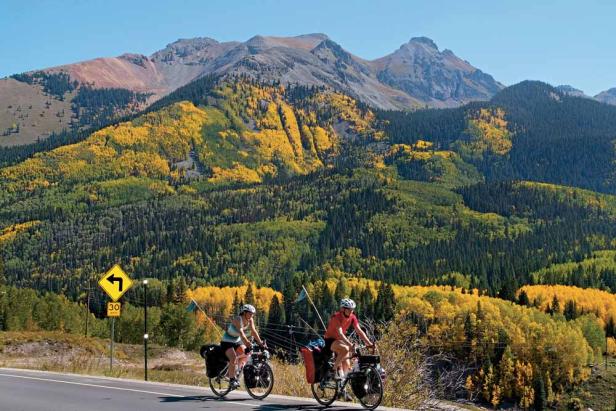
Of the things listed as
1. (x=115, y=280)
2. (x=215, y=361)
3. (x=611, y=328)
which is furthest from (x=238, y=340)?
(x=611, y=328)

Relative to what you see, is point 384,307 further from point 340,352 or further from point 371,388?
point 371,388

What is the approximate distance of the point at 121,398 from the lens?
21.3 meters

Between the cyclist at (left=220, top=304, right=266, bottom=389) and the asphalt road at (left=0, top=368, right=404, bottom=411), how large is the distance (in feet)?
3.43

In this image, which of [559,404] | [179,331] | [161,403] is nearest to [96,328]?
[179,331]

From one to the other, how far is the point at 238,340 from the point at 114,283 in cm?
1397

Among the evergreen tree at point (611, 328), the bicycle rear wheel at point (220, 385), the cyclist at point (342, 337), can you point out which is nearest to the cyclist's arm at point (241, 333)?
the bicycle rear wheel at point (220, 385)

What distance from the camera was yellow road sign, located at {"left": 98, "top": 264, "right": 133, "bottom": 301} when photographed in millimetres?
33156

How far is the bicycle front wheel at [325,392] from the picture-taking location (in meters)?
18.9

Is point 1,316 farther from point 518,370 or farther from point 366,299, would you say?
point 518,370

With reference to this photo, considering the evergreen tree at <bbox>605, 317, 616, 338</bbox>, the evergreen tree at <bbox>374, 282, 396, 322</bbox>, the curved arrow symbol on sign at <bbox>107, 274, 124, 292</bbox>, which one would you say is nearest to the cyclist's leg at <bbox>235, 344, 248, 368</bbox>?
the curved arrow symbol on sign at <bbox>107, 274, 124, 292</bbox>

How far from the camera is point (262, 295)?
652 feet

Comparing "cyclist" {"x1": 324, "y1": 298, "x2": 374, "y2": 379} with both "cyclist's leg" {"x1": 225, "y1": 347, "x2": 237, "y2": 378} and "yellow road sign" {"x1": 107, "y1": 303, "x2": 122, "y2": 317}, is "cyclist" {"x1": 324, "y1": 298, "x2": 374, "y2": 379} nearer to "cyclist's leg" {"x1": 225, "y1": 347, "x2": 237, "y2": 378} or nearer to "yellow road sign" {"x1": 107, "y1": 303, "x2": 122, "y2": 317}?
"cyclist's leg" {"x1": 225, "y1": 347, "x2": 237, "y2": 378}

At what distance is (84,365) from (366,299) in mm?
103070

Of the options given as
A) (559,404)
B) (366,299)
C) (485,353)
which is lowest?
(559,404)
